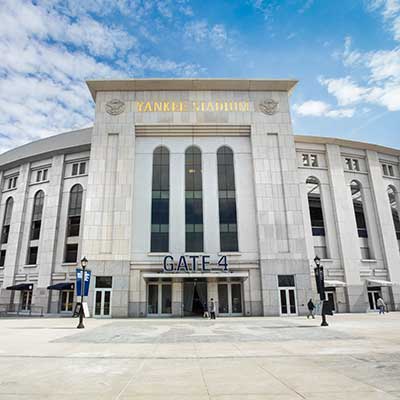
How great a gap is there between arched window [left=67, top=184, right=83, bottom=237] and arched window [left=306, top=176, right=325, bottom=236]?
28145 mm

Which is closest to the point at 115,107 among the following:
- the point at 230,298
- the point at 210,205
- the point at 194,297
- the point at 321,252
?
the point at 210,205

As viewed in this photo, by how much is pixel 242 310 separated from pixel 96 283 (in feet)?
48.2

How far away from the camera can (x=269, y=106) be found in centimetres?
3591

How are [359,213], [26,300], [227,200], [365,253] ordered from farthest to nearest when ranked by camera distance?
1. [359,213]
2. [26,300]
3. [365,253]
4. [227,200]

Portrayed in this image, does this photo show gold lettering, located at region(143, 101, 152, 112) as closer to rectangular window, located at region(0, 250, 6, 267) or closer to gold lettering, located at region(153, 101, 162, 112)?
gold lettering, located at region(153, 101, 162, 112)

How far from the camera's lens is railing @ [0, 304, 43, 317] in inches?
1388

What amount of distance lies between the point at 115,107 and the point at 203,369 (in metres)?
32.4

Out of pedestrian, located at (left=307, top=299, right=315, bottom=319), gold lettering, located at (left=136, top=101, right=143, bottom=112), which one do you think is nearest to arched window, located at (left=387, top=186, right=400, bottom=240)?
pedestrian, located at (left=307, top=299, right=315, bottom=319)

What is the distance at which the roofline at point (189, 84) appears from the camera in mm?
35156

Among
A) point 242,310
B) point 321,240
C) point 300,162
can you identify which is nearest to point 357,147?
point 300,162

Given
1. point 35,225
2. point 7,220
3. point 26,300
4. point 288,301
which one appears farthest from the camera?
point 7,220

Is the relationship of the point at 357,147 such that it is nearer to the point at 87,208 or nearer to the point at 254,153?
the point at 254,153

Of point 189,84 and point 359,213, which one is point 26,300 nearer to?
point 189,84

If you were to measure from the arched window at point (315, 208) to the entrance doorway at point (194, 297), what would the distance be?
15004 millimetres
